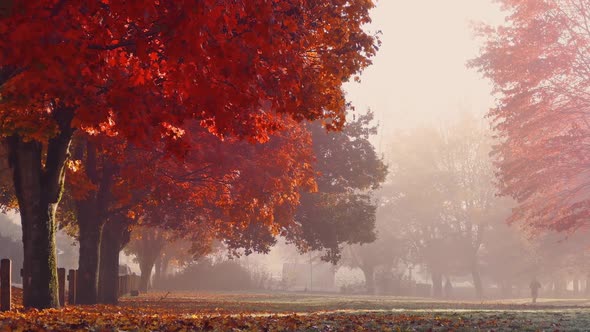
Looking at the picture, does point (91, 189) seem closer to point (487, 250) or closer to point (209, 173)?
point (209, 173)

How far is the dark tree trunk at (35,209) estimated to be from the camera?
615 inches

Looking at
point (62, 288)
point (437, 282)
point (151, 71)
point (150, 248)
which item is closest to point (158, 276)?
point (150, 248)

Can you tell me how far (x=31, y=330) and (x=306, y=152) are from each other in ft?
57.0

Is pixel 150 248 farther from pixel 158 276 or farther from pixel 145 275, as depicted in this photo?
pixel 158 276

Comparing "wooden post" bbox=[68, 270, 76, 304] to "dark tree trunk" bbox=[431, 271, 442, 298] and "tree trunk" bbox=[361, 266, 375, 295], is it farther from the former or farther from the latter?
"dark tree trunk" bbox=[431, 271, 442, 298]

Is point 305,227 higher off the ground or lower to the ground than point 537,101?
lower

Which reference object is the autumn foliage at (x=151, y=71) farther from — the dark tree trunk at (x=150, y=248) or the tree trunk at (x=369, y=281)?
the tree trunk at (x=369, y=281)

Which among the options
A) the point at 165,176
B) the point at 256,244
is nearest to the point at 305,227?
the point at 256,244

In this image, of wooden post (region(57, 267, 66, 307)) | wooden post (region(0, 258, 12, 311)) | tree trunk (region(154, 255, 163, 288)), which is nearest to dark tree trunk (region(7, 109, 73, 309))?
wooden post (region(0, 258, 12, 311))

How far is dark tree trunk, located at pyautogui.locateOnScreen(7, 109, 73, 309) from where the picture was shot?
15.6 metres

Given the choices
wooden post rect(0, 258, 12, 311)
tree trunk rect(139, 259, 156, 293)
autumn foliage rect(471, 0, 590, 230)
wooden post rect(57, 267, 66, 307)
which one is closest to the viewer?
wooden post rect(0, 258, 12, 311)

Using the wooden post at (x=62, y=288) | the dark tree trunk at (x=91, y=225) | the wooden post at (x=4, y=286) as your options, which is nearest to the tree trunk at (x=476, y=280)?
the dark tree trunk at (x=91, y=225)

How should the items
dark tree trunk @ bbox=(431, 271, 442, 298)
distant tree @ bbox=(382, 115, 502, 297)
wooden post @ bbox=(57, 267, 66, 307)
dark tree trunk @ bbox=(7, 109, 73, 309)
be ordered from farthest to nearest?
dark tree trunk @ bbox=(431, 271, 442, 298) → distant tree @ bbox=(382, 115, 502, 297) → wooden post @ bbox=(57, 267, 66, 307) → dark tree trunk @ bbox=(7, 109, 73, 309)

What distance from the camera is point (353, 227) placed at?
1513 inches
